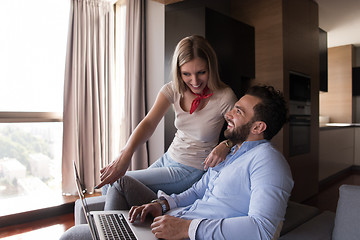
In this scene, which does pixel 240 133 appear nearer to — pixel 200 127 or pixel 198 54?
pixel 200 127

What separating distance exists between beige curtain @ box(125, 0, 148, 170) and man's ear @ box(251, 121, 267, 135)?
7.68 ft

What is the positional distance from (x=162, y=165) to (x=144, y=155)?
165 cm

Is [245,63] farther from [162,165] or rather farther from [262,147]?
[262,147]

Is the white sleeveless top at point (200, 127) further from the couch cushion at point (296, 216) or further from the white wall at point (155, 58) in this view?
the white wall at point (155, 58)

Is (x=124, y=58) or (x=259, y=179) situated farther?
(x=124, y=58)

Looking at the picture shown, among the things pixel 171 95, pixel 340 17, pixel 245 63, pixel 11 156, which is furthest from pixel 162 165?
pixel 340 17

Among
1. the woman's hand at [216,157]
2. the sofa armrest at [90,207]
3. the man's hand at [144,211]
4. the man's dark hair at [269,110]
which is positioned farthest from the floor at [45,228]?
the man's dark hair at [269,110]

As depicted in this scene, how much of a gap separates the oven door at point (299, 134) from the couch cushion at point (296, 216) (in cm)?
160

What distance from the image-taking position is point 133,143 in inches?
60.6

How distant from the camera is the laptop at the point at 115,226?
1.00 m

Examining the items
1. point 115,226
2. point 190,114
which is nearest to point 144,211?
point 115,226

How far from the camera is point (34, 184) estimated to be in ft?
10.8

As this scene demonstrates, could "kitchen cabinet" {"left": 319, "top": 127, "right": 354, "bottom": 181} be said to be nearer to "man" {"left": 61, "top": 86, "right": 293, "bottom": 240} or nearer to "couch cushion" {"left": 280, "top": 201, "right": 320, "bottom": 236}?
"couch cushion" {"left": 280, "top": 201, "right": 320, "bottom": 236}

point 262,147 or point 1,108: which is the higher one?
point 1,108
